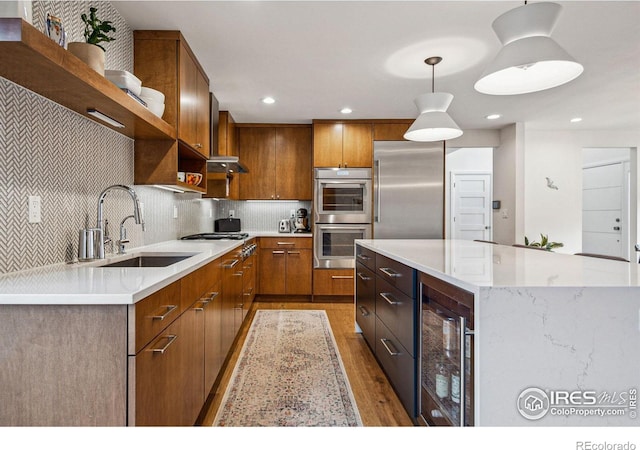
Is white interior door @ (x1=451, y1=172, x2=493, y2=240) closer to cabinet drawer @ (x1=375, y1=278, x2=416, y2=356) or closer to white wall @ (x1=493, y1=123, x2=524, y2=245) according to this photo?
white wall @ (x1=493, y1=123, x2=524, y2=245)

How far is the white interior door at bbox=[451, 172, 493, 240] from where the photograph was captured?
7164 millimetres

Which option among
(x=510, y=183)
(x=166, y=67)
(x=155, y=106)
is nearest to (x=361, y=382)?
(x=155, y=106)

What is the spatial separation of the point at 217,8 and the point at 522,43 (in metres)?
1.75

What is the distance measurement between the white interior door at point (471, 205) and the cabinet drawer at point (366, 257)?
176 inches

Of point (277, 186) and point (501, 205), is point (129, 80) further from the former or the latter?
point (501, 205)

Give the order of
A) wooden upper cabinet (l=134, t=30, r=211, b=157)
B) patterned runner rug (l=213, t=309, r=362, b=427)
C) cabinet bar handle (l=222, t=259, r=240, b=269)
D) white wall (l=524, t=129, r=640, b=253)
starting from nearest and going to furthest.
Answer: patterned runner rug (l=213, t=309, r=362, b=427) < wooden upper cabinet (l=134, t=30, r=211, b=157) < cabinet bar handle (l=222, t=259, r=240, b=269) < white wall (l=524, t=129, r=640, b=253)

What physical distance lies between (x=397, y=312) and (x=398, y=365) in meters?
0.30

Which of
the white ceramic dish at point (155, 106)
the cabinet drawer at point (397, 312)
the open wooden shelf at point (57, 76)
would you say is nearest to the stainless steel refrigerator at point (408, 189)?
the cabinet drawer at point (397, 312)

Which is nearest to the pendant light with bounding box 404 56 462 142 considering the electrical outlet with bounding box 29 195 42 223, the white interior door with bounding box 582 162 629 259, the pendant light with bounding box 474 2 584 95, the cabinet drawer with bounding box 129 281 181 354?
the pendant light with bounding box 474 2 584 95

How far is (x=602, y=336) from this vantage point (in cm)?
115

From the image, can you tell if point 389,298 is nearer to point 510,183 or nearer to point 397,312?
point 397,312

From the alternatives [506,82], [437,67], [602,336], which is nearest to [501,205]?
[437,67]

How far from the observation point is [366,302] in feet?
9.84
